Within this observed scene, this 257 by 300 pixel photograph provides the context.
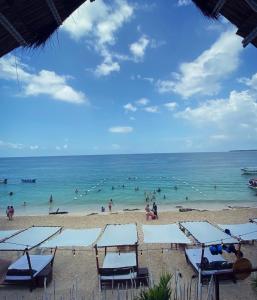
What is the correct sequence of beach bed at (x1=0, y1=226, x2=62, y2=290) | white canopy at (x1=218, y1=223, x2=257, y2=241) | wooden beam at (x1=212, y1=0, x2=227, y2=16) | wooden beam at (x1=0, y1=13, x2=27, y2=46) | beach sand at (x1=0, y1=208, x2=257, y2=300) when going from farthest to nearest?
white canopy at (x1=218, y1=223, x2=257, y2=241)
beach bed at (x1=0, y1=226, x2=62, y2=290)
beach sand at (x1=0, y1=208, x2=257, y2=300)
wooden beam at (x1=212, y1=0, x2=227, y2=16)
wooden beam at (x1=0, y1=13, x2=27, y2=46)

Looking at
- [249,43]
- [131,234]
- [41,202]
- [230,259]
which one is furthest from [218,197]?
[249,43]

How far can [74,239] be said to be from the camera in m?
12.2

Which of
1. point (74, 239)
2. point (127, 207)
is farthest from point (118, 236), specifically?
point (127, 207)

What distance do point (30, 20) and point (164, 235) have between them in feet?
34.7

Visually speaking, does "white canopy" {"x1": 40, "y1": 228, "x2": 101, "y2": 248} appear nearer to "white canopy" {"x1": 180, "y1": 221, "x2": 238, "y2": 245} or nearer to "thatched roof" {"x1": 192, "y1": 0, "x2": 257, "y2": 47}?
"white canopy" {"x1": 180, "y1": 221, "x2": 238, "y2": 245}

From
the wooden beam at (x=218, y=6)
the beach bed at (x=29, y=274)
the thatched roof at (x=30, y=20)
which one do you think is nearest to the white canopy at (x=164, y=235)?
the beach bed at (x=29, y=274)

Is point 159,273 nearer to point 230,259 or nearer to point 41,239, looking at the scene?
point 230,259

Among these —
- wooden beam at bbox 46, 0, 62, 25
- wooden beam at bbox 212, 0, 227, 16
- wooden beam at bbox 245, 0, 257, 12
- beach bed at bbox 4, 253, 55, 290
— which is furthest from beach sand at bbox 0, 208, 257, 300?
wooden beam at bbox 245, 0, 257, 12

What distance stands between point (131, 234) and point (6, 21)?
10459mm

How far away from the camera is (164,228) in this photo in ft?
43.8

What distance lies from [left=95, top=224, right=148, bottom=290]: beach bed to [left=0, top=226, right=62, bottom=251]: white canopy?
2.35 metres

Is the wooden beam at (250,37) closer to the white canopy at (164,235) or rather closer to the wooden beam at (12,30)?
the wooden beam at (12,30)

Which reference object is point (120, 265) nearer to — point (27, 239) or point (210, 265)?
point (210, 265)

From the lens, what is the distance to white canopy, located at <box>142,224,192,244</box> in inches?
461
